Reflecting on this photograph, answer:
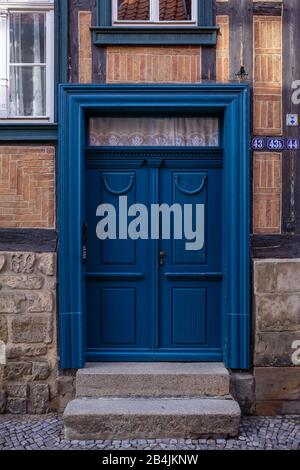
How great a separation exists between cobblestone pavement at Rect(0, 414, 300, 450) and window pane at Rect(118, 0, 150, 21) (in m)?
3.75

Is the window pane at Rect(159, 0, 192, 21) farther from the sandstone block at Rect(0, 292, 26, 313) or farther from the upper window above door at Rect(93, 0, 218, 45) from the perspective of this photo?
the sandstone block at Rect(0, 292, 26, 313)

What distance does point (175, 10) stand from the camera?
4.57 metres

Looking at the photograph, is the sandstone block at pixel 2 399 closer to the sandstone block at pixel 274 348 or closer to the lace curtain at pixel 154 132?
the sandstone block at pixel 274 348

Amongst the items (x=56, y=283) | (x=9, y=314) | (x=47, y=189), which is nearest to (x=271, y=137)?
(x=47, y=189)

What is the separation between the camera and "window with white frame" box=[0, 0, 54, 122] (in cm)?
457

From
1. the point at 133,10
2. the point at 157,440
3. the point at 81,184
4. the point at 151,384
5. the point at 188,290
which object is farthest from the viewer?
the point at 188,290

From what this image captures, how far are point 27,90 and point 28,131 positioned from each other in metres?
0.48

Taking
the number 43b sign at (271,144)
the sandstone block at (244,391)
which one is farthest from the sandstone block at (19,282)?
the number 43b sign at (271,144)

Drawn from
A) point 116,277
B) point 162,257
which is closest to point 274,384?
point 162,257

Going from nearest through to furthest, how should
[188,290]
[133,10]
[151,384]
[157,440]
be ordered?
[157,440], [151,384], [133,10], [188,290]

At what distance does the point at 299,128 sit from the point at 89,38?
208 cm

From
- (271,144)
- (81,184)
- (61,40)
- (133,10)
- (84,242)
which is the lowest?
(84,242)

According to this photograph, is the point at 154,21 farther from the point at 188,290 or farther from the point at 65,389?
the point at 65,389

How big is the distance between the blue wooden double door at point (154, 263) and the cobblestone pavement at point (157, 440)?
0.73 metres
